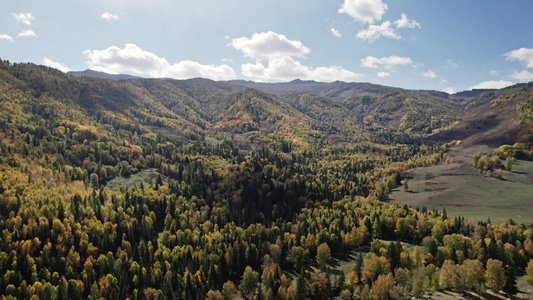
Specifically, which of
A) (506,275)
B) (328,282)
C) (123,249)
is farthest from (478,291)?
(123,249)

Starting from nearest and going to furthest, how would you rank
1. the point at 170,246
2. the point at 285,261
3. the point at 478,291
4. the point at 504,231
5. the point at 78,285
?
the point at 478,291 < the point at 78,285 < the point at 504,231 < the point at 285,261 < the point at 170,246

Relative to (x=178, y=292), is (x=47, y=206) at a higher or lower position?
higher

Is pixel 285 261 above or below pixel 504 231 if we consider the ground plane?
below

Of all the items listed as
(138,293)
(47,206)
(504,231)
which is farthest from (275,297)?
(47,206)

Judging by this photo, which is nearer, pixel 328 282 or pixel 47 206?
pixel 328 282

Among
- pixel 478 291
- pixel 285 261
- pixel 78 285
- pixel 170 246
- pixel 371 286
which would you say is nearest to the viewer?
pixel 478 291

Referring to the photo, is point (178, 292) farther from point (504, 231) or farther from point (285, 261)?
point (504, 231)

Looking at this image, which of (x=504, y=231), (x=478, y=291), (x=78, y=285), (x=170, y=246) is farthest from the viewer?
(x=170, y=246)

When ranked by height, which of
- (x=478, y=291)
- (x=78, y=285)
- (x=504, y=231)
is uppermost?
(x=504, y=231)

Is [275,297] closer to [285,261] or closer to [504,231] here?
[285,261]
